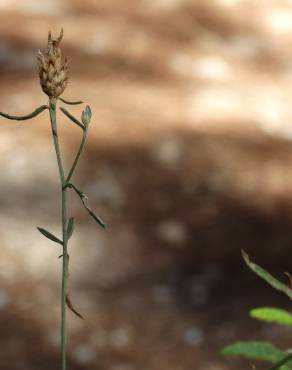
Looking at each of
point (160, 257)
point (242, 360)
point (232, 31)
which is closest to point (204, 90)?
point (232, 31)

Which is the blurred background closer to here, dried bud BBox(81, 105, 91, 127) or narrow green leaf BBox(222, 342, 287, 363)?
narrow green leaf BBox(222, 342, 287, 363)

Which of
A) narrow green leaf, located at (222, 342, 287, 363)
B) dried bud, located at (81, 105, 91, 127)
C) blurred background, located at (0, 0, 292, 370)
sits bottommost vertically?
narrow green leaf, located at (222, 342, 287, 363)

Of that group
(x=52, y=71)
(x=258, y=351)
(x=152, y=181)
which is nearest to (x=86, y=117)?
(x=52, y=71)

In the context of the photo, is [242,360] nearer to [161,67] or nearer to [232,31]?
[161,67]

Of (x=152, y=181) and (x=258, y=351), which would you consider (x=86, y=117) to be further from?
(x=152, y=181)

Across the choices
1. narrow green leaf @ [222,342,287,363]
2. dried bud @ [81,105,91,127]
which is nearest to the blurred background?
narrow green leaf @ [222,342,287,363]
